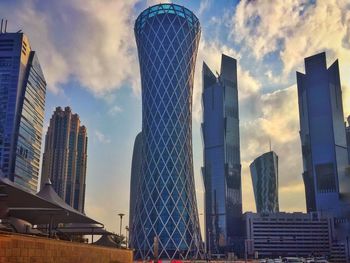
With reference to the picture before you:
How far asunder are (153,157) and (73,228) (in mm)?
72075

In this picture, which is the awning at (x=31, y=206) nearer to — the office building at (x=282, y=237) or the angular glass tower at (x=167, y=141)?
the angular glass tower at (x=167, y=141)

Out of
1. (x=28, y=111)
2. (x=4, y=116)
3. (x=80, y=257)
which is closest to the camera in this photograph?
(x=80, y=257)

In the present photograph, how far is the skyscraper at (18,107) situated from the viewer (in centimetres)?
14575

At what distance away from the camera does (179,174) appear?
115m

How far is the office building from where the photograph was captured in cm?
19200

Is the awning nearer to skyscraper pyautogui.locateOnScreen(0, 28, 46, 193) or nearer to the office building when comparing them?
skyscraper pyautogui.locateOnScreen(0, 28, 46, 193)

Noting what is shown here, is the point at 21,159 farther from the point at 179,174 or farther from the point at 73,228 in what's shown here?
the point at 73,228

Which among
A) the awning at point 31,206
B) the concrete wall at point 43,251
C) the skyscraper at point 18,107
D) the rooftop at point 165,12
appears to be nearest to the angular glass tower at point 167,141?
the rooftop at point 165,12

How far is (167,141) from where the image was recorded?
114438 millimetres

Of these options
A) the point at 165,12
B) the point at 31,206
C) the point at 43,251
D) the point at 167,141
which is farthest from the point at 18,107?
the point at 43,251

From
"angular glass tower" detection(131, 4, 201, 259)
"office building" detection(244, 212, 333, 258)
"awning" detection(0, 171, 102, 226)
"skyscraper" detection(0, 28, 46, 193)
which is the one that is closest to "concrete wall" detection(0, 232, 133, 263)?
"awning" detection(0, 171, 102, 226)

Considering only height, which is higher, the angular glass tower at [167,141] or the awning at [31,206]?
the angular glass tower at [167,141]

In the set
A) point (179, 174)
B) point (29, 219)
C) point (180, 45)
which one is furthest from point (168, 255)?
point (29, 219)

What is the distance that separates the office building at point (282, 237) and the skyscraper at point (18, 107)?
9445 cm
